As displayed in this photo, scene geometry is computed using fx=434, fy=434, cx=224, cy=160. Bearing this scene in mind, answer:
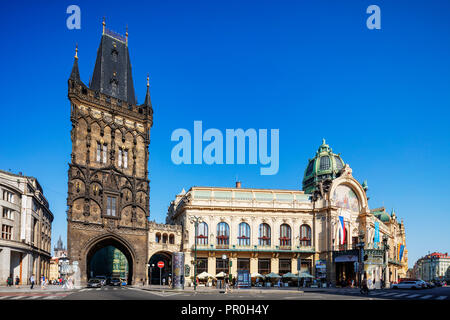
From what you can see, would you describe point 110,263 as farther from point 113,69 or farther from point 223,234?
point 113,69

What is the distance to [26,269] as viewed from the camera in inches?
2425

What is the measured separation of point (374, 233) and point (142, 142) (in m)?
48.2

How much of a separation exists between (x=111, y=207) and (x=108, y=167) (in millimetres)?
5803

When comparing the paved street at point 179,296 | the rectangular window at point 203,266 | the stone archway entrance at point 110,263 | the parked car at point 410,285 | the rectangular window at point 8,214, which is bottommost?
the stone archway entrance at point 110,263

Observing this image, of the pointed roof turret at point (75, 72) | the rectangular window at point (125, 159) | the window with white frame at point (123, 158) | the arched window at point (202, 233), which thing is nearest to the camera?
the pointed roof turret at point (75, 72)

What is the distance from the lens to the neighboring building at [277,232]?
68.1 m

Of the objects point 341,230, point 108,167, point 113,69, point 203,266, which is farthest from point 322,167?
point 113,69

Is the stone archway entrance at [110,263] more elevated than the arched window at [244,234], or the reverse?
the arched window at [244,234]

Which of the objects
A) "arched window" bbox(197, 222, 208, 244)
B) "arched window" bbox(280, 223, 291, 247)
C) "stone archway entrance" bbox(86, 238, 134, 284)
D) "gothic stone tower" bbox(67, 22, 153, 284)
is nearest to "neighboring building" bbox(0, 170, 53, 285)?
"gothic stone tower" bbox(67, 22, 153, 284)

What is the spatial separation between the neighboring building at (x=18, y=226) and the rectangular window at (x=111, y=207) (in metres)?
11.2

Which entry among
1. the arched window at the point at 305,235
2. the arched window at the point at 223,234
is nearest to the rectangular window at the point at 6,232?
the arched window at the point at 223,234

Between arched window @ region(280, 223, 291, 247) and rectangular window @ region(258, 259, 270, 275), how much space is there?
374cm

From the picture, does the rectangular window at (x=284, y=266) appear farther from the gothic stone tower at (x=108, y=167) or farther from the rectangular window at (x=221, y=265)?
the gothic stone tower at (x=108, y=167)
